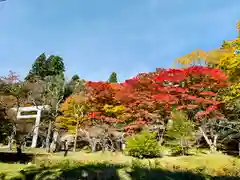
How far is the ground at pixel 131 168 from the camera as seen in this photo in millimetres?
5961

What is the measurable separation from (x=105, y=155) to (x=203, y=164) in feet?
20.7

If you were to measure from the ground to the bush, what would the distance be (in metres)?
0.62

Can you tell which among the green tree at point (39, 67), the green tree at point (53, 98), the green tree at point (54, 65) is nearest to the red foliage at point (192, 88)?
the green tree at point (53, 98)

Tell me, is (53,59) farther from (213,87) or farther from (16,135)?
(213,87)

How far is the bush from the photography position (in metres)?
15.0

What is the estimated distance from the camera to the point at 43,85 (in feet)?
79.2

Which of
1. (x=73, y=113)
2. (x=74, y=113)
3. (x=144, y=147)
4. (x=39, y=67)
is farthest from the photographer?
(x=39, y=67)

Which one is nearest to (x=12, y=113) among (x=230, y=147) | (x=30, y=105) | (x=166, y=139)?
(x=30, y=105)

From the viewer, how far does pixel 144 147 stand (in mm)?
15008

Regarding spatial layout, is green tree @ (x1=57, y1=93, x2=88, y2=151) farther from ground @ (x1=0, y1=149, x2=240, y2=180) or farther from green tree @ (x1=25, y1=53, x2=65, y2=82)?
green tree @ (x1=25, y1=53, x2=65, y2=82)

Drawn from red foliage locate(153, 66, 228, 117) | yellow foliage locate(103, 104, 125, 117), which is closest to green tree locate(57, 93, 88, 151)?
yellow foliage locate(103, 104, 125, 117)

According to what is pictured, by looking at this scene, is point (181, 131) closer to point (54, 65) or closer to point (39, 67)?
point (54, 65)

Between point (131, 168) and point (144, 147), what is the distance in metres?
8.38

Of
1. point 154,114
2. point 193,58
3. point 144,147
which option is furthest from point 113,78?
point 144,147
